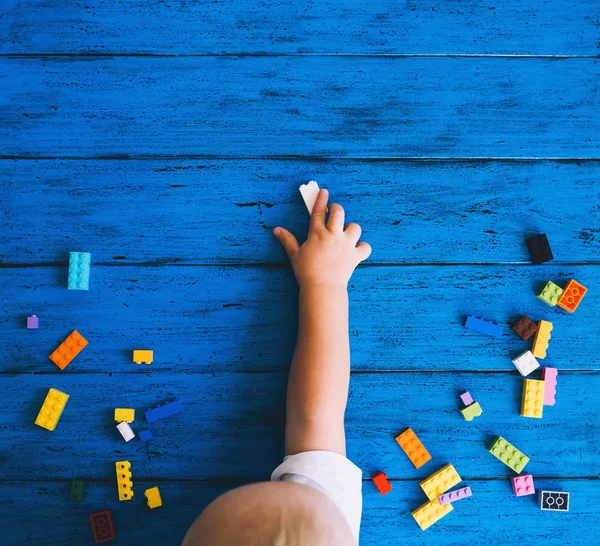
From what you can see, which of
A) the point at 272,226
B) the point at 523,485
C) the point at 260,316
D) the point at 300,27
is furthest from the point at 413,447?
the point at 300,27

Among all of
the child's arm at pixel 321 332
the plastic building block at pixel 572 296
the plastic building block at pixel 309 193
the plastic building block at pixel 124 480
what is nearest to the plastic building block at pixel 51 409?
the plastic building block at pixel 124 480

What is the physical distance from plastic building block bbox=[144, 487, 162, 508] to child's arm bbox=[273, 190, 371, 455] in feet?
0.79

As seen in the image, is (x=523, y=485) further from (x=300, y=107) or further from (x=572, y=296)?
(x=300, y=107)

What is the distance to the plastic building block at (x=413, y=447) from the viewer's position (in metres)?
0.82

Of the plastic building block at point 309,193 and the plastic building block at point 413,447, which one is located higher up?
the plastic building block at point 309,193

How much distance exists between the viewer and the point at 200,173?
819mm

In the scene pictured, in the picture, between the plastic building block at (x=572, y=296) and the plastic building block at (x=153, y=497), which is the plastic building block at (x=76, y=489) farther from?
the plastic building block at (x=572, y=296)

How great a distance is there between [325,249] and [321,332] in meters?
0.13

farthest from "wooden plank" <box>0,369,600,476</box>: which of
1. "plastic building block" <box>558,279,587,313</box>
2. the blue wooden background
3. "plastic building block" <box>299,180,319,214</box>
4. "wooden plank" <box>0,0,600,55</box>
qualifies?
"wooden plank" <box>0,0,600,55</box>

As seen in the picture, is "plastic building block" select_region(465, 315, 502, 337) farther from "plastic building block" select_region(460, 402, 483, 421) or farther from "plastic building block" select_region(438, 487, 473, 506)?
"plastic building block" select_region(438, 487, 473, 506)

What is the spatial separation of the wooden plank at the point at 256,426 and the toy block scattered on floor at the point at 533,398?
17mm

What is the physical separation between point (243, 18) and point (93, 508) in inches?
33.6

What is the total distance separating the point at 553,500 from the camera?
829 mm

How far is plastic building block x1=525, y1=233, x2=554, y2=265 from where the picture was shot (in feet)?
2.69
